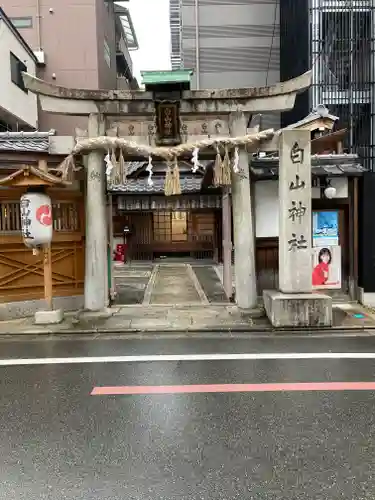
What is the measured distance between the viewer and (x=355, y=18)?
27156 millimetres

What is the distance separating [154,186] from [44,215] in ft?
35.1

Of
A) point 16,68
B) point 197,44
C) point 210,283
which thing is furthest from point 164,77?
point 197,44

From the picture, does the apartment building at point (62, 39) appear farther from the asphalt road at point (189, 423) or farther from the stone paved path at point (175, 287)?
the asphalt road at point (189, 423)

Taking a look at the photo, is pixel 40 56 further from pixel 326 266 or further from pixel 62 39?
pixel 326 266

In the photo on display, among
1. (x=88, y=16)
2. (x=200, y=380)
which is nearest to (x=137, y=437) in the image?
(x=200, y=380)

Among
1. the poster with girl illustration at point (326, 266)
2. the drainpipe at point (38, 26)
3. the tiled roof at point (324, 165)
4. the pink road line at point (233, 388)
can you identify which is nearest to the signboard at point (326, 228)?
the poster with girl illustration at point (326, 266)

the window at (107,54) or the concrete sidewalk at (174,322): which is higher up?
the window at (107,54)

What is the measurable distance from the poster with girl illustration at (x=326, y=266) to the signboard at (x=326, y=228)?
0.20 metres

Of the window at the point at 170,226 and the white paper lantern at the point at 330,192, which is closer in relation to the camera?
the white paper lantern at the point at 330,192

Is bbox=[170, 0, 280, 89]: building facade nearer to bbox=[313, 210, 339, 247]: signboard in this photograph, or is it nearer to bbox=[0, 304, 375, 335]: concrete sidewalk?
bbox=[313, 210, 339, 247]: signboard

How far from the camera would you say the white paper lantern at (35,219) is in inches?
373

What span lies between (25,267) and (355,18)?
2668 centimetres

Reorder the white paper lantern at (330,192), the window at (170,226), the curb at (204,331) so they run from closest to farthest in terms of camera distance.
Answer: the curb at (204,331) → the white paper lantern at (330,192) → the window at (170,226)

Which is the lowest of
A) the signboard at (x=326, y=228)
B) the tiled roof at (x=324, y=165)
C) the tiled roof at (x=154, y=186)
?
the signboard at (x=326, y=228)
